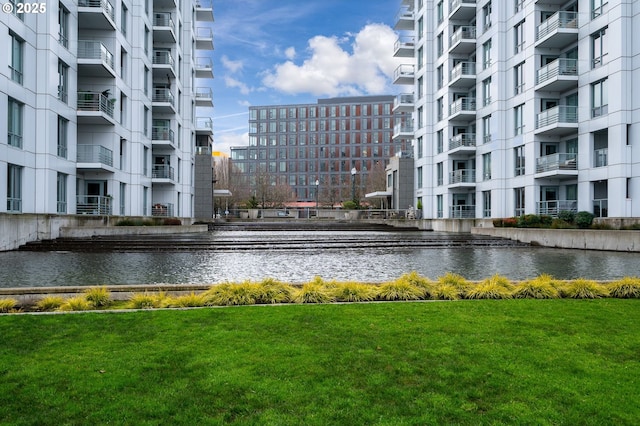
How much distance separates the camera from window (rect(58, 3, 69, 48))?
27181 millimetres

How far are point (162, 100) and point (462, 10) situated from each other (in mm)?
28688

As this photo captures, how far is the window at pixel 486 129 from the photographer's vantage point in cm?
4022

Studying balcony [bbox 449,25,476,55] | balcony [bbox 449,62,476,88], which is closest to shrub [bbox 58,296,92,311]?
balcony [bbox 449,62,476,88]

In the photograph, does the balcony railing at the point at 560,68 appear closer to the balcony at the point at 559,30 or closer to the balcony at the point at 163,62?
the balcony at the point at 559,30

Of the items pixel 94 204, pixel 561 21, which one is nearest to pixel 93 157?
pixel 94 204

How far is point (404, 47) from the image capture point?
55.0 metres

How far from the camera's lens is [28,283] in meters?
10.9

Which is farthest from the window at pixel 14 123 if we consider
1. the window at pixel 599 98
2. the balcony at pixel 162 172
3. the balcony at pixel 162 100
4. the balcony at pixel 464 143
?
the balcony at pixel 464 143

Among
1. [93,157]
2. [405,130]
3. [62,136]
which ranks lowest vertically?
[93,157]

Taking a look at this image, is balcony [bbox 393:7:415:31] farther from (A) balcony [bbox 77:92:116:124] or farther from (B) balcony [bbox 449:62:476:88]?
(A) balcony [bbox 77:92:116:124]

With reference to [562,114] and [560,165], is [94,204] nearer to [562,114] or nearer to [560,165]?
[560,165]

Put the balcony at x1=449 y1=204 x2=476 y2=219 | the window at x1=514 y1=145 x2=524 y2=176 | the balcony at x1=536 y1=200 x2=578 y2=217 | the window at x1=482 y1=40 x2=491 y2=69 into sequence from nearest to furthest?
the balcony at x1=536 y1=200 x2=578 y2=217, the window at x1=514 y1=145 x2=524 y2=176, the window at x1=482 y1=40 x2=491 y2=69, the balcony at x1=449 y1=204 x2=476 y2=219

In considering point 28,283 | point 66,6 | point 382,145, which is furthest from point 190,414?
point 382,145

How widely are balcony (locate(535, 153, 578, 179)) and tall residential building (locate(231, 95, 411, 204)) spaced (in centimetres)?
8659
